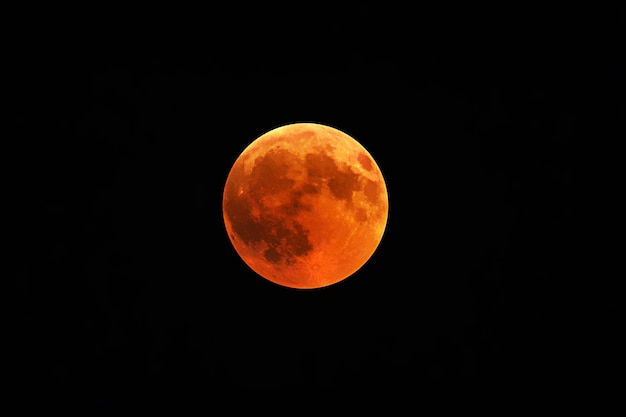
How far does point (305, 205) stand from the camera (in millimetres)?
4281

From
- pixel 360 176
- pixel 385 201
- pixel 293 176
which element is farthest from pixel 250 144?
pixel 385 201

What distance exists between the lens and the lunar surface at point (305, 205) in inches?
170

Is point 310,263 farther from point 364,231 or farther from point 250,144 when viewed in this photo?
point 250,144

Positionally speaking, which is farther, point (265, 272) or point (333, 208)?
point (265, 272)

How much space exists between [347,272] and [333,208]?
1.01 meters

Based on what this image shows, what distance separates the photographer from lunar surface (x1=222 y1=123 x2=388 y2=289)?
170 inches

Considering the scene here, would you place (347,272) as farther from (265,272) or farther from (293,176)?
(293,176)

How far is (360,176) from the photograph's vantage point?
4605 millimetres

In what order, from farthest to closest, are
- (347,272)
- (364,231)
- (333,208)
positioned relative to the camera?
(347,272) < (364,231) < (333,208)

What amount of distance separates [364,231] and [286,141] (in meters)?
Result: 1.31

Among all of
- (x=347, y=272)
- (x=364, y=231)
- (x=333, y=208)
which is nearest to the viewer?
(x=333, y=208)

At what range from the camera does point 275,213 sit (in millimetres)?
4348

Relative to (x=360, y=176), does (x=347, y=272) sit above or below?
below

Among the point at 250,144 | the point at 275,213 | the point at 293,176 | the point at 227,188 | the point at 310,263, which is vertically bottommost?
the point at 310,263
